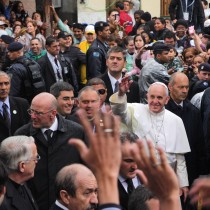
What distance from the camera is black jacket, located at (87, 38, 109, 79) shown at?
405 inches

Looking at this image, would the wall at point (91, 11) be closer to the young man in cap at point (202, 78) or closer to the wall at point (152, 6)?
the wall at point (152, 6)

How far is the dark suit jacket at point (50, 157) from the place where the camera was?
6.01 metres

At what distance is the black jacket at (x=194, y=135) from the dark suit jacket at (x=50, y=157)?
68.9 inches

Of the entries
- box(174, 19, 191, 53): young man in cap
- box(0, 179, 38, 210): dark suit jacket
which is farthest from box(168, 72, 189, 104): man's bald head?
box(174, 19, 191, 53): young man in cap

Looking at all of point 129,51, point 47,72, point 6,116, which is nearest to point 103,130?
point 6,116

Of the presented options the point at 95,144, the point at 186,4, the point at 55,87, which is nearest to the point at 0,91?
the point at 55,87

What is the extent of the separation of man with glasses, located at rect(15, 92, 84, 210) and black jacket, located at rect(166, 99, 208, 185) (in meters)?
1.73

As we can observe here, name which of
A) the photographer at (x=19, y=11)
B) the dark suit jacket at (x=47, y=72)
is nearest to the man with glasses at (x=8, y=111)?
the dark suit jacket at (x=47, y=72)

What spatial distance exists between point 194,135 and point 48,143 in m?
2.14

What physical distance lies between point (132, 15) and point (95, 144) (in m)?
15.9

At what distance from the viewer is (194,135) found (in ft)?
25.2

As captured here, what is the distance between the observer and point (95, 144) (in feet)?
8.26

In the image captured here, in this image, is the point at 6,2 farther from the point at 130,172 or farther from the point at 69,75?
the point at 130,172

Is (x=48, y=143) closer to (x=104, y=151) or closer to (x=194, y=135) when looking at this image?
(x=194, y=135)
